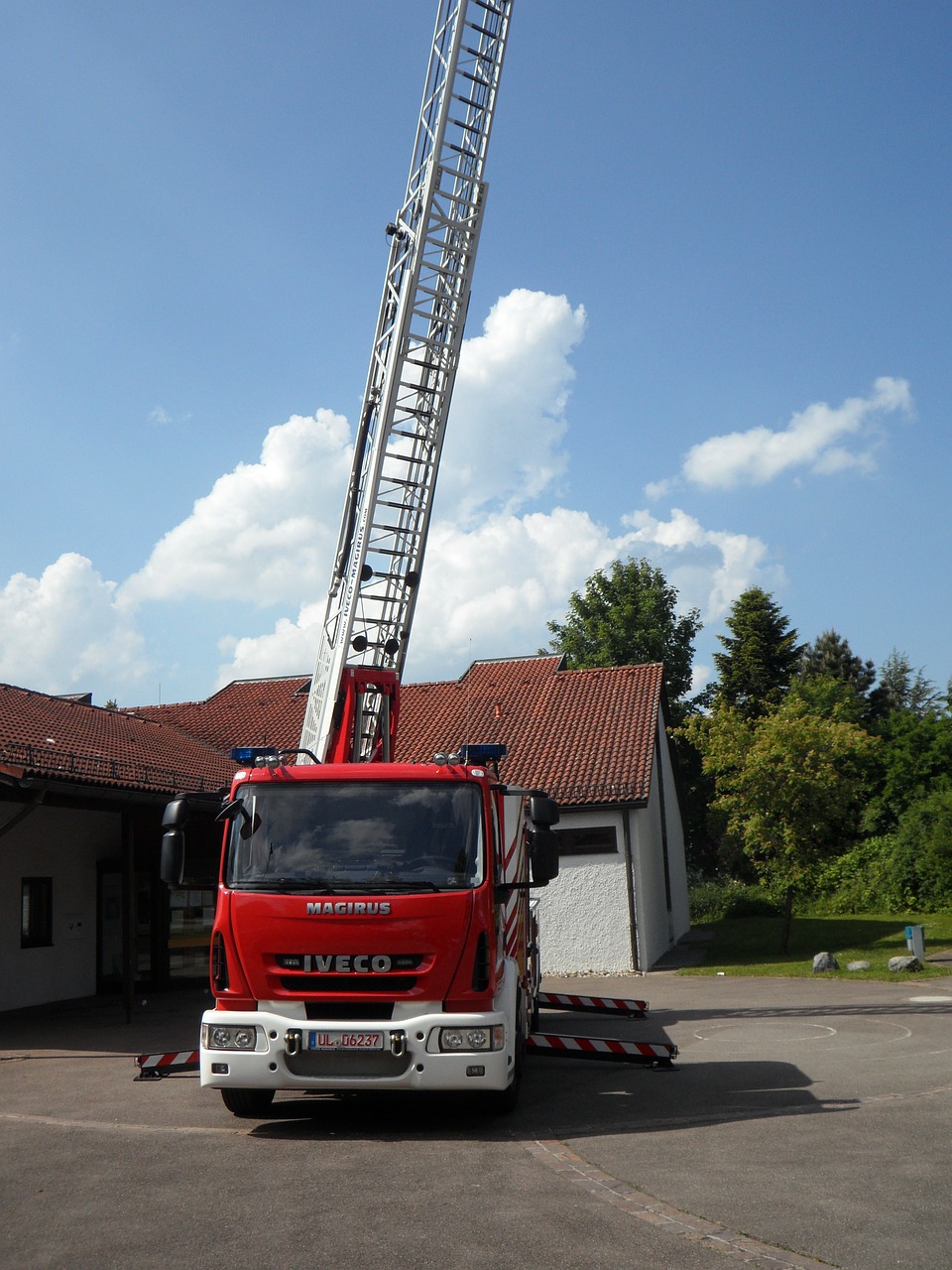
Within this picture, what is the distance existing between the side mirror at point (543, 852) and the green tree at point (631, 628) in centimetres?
4706

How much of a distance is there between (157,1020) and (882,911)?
25502mm

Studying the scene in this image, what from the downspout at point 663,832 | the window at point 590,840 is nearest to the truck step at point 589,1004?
the window at point 590,840

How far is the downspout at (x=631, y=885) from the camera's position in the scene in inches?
958

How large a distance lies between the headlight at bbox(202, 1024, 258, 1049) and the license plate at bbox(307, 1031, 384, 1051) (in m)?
0.43

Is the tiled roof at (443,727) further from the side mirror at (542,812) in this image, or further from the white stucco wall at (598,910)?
the side mirror at (542,812)

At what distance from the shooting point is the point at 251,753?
9531 millimetres

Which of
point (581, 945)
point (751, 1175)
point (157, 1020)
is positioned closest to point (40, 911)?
point (157, 1020)

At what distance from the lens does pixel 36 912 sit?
66.5ft

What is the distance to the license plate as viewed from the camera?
26.8 feet

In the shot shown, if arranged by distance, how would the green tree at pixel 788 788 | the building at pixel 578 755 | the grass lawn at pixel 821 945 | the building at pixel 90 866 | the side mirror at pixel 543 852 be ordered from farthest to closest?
the green tree at pixel 788 788 < the building at pixel 578 755 < the grass lawn at pixel 821 945 < the building at pixel 90 866 < the side mirror at pixel 543 852

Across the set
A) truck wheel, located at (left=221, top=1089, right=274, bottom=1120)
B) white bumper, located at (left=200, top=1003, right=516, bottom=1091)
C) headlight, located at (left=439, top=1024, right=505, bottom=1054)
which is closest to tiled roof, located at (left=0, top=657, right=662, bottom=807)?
truck wheel, located at (left=221, top=1089, right=274, bottom=1120)

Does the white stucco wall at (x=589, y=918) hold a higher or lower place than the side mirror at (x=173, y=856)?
lower

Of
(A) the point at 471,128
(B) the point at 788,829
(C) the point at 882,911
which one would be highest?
(A) the point at 471,128

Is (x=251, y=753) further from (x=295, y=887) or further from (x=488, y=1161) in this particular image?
(x=488, y=1161)
